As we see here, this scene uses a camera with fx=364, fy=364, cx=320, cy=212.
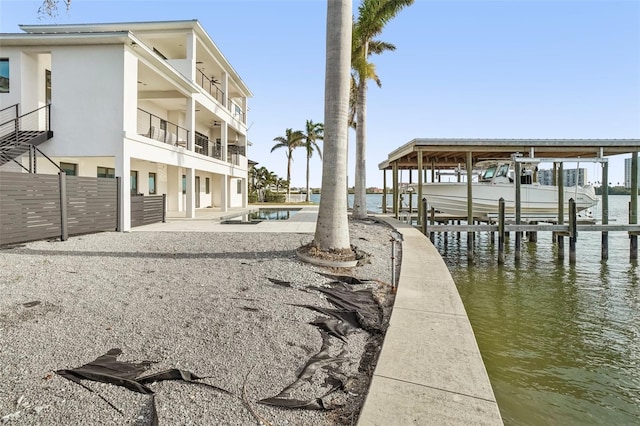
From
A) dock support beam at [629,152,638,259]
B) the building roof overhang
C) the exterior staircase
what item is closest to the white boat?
dock support beam at [629,152,638,259]

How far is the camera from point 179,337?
412 cm

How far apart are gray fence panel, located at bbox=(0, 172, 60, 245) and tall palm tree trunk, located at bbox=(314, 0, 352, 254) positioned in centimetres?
799

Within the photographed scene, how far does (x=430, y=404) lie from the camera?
3.02 m

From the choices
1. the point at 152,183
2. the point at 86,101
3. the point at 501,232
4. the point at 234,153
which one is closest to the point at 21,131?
the point at 86,101

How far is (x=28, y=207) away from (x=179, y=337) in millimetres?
8695

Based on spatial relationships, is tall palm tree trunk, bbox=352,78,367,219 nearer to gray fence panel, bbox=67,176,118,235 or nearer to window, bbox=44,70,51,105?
gray fence panel, bbox=67,176,118,235

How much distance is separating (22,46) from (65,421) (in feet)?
52.4

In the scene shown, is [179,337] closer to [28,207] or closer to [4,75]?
[28,207]

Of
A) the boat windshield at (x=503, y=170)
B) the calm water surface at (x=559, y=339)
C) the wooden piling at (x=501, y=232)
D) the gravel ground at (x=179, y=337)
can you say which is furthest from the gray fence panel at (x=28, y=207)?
the boat windshield at (x=503, y=170)

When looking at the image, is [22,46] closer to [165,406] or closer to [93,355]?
[93,355]

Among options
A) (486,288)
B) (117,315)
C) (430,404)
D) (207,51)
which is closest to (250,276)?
(117,315)

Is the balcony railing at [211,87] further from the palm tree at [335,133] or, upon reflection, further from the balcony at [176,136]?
the palm tree at [335,133]

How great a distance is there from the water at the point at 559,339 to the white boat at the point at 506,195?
4.59m

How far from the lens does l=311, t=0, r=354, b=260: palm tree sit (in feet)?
25.9
